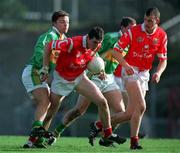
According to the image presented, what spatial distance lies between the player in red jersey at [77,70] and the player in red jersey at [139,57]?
0.41 meters

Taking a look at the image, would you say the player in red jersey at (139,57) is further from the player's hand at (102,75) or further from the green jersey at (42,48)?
the green jersey at (42,48)

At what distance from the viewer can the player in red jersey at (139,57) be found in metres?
17.2

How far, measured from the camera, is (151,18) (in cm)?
1727

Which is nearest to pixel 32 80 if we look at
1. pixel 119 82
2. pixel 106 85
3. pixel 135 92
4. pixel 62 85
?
→ pixel 62 85

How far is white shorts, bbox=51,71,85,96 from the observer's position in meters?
17.4

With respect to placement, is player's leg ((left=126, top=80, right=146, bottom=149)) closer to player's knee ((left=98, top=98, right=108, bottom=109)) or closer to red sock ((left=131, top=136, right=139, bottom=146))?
red sock ((left=131, top=136, right=139, bottom=146))

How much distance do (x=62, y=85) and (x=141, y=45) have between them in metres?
1.40

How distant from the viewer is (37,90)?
17.5 metres

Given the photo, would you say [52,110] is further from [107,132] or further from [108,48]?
[108,48]

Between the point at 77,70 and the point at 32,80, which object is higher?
the point at 77,70

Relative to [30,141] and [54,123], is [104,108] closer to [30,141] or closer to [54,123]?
[30,141]

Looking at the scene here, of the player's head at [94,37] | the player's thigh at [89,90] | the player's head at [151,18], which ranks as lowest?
the player's thigh at [89,90]

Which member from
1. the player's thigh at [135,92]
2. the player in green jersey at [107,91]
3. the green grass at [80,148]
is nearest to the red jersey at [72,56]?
the player's thigh at [135,92]

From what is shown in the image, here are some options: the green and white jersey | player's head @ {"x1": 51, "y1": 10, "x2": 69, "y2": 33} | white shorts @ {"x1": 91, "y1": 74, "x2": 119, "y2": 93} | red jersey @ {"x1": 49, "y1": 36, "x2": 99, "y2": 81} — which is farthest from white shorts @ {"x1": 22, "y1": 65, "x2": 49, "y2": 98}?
white shorts @ {"x1": 91, "y1": 74, "x2": 119, "y2": 93}
